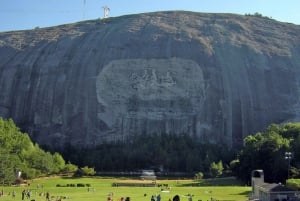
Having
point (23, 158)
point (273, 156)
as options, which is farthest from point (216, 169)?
point (23, 158)

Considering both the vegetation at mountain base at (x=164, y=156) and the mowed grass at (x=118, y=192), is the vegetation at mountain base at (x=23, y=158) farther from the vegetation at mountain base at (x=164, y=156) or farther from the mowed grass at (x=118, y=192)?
the mowed grass at (x=118, y=192)

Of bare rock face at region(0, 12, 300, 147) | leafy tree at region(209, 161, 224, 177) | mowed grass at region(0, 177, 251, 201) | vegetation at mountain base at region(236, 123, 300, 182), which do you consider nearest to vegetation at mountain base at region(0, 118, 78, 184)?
mowed grass at region(0, 177, 251, 201)

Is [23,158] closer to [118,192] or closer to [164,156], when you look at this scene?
[164,156]

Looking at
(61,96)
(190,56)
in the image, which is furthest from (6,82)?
(190,56)

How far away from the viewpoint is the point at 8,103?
10350 centimetres

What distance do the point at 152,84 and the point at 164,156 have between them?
62.6ft

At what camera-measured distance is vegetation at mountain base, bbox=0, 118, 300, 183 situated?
58.9 meters

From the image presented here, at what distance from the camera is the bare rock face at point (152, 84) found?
9481 cm

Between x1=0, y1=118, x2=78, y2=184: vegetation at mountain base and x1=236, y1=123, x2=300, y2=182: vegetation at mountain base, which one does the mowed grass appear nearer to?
x1=0, y1=118, x2=78, y2=184: vegetation at mountain base

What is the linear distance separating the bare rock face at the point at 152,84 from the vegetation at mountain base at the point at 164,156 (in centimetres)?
517

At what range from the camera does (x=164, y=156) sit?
276 ft

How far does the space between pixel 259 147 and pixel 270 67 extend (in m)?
44.7

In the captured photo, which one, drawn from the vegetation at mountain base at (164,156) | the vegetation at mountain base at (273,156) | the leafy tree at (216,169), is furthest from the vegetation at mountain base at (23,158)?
the vegetation at mountain base at (273,156)

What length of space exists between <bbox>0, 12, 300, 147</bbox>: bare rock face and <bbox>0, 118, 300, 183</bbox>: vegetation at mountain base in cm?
517
